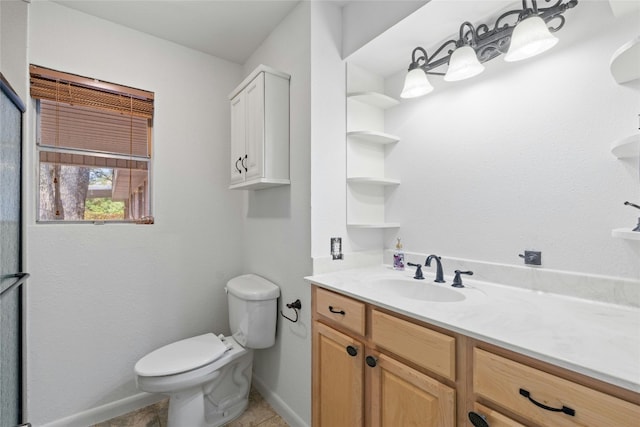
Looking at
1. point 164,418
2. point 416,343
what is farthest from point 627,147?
point 164,418

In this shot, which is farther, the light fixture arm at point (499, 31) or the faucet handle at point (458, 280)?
the faucet handle at point (458, 280)

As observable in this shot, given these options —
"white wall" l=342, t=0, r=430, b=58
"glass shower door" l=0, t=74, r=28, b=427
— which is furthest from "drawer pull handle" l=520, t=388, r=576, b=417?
"glass shower door" l=0, t=74, r=28, b=427

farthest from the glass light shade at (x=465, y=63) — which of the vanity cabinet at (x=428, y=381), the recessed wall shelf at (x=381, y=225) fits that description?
the vanity cabinet at (x=428, y=381)

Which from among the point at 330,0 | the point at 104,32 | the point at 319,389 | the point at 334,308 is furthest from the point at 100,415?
the point at 330,0

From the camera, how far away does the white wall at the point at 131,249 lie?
1.58 metres

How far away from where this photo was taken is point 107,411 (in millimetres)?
1720

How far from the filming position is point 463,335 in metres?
0.86

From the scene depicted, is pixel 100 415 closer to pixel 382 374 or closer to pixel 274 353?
pixel 274 353

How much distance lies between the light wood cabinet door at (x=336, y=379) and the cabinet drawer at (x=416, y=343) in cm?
16

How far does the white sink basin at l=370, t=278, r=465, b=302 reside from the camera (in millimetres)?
1325

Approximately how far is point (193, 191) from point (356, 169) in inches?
48.7

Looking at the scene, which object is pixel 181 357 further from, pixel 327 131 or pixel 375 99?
pixel 375 99

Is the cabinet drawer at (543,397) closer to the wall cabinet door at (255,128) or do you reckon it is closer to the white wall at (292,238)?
the white wall at (292,238)

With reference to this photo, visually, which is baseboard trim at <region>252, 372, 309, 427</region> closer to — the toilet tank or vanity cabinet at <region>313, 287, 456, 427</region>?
vanity cabinet at <region>313, 287, 456, 427</region>
